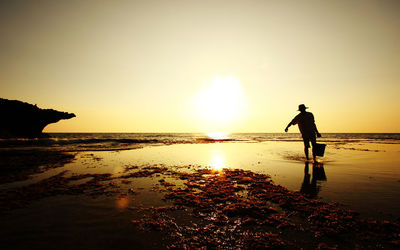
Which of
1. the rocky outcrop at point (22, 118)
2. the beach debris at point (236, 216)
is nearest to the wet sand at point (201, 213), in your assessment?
the beach debris at point (236, 216)

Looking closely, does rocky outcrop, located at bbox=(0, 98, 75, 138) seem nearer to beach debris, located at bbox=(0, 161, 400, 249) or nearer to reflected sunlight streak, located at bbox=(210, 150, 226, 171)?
reflected sunlight streak, located at bbox=(210, 150, 226, 171)

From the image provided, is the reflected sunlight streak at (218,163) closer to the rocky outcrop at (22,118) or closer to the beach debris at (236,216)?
the beach debris at (236,216)

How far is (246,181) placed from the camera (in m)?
7.98

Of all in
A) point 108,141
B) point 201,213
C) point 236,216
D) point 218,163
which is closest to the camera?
point 236,216

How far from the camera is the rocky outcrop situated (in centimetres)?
4369

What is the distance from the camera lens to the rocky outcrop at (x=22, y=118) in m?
43.7

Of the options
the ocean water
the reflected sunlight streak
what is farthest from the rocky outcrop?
the reflected sunlight streak

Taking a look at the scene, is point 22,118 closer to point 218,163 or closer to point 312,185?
point 218,163

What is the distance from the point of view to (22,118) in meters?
46.9

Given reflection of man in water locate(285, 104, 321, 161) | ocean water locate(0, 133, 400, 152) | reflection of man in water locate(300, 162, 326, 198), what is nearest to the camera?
reflection of man in water locate(300, 162, 326, 198)

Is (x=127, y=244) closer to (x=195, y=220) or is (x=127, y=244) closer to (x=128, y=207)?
(x=195, y=220)

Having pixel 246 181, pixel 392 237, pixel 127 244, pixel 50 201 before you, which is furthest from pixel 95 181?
pixel 392 237

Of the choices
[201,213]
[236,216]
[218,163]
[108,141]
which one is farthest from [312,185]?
[108,141]

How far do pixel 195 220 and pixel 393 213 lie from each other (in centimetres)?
494
